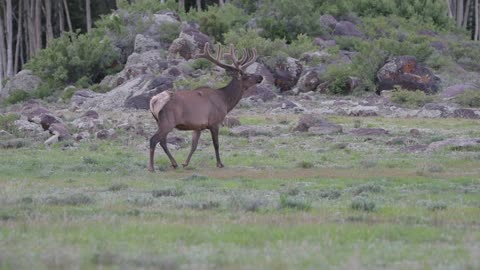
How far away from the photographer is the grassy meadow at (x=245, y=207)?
9.04m

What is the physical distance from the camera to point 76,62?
152 feet

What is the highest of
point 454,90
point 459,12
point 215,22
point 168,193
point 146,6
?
point 168,193

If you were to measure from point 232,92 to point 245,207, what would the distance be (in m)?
8.87

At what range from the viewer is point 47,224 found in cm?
1126

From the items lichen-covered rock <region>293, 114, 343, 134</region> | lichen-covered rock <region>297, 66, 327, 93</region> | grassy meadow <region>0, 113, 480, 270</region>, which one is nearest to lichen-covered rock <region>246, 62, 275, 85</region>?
lichen-covered rock <region>297, 66, 327, 93</region>

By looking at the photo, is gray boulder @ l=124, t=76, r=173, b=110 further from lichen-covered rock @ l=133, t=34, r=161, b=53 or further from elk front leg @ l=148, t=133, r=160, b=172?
elk front leg @ l=148, t=133, r=160, b=172

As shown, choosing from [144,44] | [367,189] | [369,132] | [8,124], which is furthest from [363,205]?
[144,44]

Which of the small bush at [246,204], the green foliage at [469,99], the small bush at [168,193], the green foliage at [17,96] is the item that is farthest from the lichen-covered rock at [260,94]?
the small bush at [246,204]

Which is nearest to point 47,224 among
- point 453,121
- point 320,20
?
point 453,121

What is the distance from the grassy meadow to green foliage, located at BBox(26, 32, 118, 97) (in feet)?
73.2

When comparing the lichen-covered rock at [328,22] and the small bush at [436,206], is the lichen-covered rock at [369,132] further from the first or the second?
the lichen-covered rock at [328,22]

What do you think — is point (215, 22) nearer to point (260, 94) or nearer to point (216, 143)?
point (260, 94)

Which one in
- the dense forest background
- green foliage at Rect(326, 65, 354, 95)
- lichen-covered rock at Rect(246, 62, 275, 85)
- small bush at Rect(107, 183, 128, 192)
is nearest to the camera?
small bush at Rect(107, 183, 128, 192)

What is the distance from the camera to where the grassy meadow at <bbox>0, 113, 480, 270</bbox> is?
356 inches
